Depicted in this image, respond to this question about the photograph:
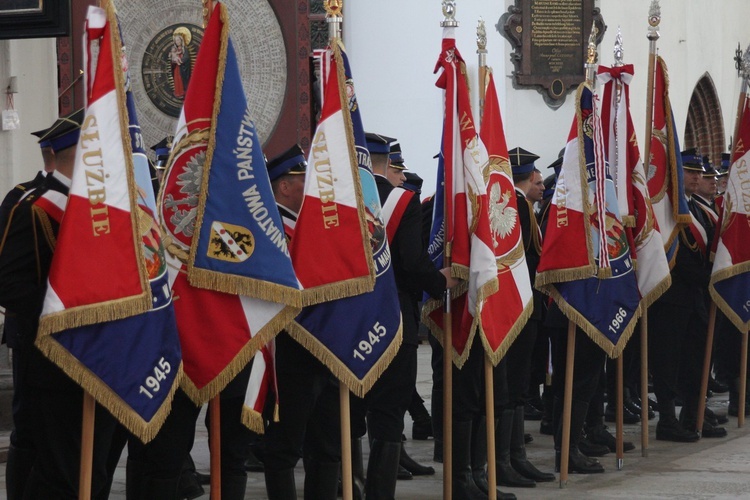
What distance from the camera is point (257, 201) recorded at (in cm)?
480

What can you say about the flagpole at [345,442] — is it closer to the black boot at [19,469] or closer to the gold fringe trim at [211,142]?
the gold fringe trim at [211,142]

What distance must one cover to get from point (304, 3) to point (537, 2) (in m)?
2.49

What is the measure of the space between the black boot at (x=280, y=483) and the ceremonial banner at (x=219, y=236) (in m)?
0.62

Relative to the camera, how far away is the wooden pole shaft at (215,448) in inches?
185

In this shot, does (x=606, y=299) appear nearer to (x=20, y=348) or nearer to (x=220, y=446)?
(x=220, y=446)

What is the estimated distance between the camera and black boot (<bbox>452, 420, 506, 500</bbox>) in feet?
21.0

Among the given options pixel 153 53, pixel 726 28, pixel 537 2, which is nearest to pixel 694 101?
pixel 726 28

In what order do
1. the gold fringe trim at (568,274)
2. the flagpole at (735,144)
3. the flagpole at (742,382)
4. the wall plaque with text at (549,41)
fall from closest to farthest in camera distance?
1. the gold fringe trim at (568,274)
2. the flagpole at (742,382)
3. the flagpole at (735,144)
4. the wall plaque with text at (549,41)

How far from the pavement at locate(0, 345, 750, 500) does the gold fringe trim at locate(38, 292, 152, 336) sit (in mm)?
2450

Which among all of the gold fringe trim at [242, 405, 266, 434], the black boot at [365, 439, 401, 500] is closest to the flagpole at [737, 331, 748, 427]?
the black boot at [365, 439, 401, 500]

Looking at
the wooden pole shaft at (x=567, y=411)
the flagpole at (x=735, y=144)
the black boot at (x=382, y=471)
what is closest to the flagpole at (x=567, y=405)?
the wooden pole shaft at (x=567, y=411)

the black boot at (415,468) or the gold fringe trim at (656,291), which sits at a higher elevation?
the gold fringe trim at (656,291)

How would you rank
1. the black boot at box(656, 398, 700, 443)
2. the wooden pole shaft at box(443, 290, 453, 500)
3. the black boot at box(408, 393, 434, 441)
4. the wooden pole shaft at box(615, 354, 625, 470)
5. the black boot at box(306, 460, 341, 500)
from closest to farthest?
the black boot at box(306, 460, 341, 500), the wooden pole shaft at box(443, 290, 453, 500), the wooden pole shaft at box(615, 354, 625, 470), the black boot at box(408, 393, 434, 441), the black boot at box(656, 398, 700, 443)

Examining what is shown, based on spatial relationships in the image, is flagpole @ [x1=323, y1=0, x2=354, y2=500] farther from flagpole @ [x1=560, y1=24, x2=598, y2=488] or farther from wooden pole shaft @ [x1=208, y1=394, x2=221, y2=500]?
flagpole @ [x1=560, y1=24, x2=598, y2=488]
